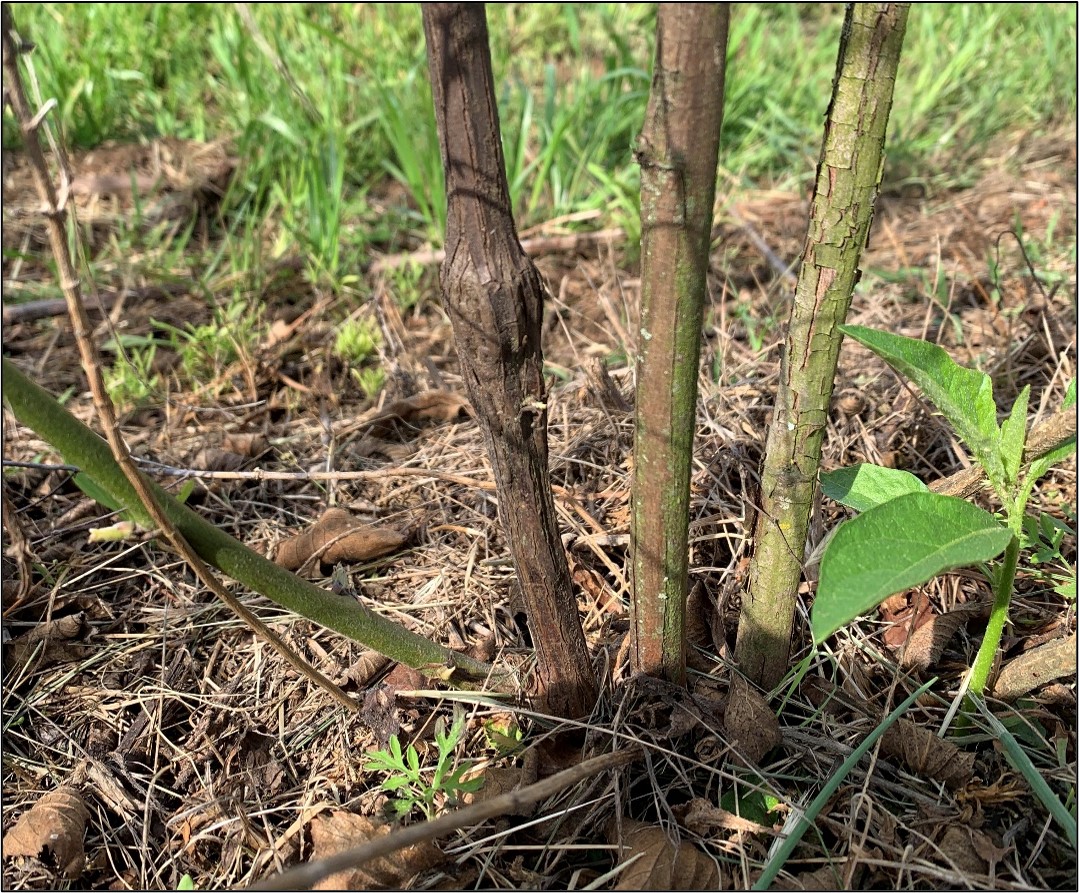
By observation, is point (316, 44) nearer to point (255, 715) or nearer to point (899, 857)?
point (255, 715)

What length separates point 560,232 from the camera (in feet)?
8.70

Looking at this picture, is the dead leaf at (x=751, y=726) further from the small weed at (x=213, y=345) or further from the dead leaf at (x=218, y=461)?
the small weed at (x=213, y=345)

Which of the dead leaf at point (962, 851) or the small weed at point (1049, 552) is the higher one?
the small weed at point (1049, 552)

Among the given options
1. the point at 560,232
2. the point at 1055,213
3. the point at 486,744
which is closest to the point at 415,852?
the point at 486,744

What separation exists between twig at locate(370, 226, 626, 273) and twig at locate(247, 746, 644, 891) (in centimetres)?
179

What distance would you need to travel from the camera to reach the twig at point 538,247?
8.46 feet

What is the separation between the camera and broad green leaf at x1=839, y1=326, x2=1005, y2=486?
3.43 ft

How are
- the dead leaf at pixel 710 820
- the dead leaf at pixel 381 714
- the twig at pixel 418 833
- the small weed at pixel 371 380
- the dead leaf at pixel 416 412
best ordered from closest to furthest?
the twig at pixel 418 833
the dead leaf at pixel 710 820
the dead leaf at pixel 381 714
the dead leaf at pixel 416 412
the small weed at pixel 371 380

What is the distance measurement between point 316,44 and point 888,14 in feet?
8.92

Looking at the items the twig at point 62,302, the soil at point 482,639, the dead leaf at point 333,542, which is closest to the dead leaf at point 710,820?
the soil at point 482,639

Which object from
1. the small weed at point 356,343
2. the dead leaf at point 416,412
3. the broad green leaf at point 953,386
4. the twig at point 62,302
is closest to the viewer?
the broad green leaf at point 953,386

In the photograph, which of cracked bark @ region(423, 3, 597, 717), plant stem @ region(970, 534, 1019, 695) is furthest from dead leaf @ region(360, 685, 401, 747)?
plant stem @ region(970, 534, 1019, 695)

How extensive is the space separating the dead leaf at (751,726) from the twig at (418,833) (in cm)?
21

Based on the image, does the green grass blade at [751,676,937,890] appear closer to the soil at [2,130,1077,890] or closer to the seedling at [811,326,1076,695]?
the soil at [2,130,1077,890]
